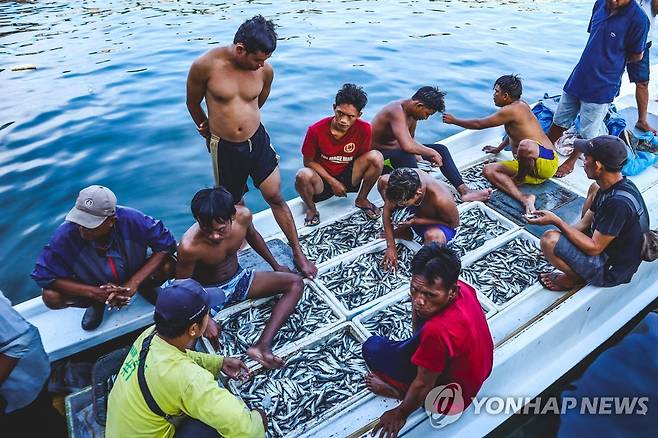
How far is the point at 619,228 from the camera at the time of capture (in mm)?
3988

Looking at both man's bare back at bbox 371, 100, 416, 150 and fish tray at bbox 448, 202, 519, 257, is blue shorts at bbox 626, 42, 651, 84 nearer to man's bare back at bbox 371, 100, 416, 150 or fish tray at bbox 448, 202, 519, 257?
fish tray at bbox 448, 202, 519, 257

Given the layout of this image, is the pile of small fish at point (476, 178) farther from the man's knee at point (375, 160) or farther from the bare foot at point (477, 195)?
the man's knee at point (375, 160)

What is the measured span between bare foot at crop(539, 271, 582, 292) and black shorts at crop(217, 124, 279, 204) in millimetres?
3042

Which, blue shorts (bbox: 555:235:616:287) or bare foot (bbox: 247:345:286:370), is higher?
blue shorts (bbox: 555:235:616:287)

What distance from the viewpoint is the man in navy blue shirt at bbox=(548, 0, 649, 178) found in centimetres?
581

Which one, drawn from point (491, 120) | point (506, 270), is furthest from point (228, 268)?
point (491, 120)

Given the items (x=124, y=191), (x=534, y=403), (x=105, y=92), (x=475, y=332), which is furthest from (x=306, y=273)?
(x=105, y=92)

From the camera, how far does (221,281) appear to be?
430 cm

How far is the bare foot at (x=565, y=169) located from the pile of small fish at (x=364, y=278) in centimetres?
282

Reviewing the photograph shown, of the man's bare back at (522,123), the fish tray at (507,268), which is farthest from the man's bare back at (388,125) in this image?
the fish tray at (507,268)

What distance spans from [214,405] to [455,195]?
4407mm

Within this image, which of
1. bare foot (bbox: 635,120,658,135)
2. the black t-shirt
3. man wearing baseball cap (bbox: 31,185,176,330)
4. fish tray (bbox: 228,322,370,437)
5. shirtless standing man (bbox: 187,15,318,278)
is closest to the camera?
fish tray (bbox: 228,322,370,437)

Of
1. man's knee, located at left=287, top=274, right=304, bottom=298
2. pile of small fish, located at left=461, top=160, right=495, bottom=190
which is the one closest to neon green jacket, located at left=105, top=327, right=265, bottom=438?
man's knee, located at left=287, top=274, right=304, bottom=298

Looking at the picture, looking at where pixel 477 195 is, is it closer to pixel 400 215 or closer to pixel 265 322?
pixel 400 215
